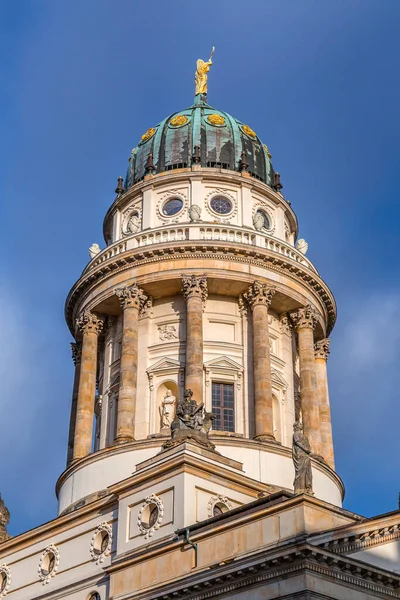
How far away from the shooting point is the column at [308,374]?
4566 cm

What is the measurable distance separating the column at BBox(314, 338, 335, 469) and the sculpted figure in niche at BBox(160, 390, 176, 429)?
7551mm

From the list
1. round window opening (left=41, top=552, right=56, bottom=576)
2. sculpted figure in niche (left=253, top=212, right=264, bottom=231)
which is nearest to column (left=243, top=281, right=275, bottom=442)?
sculpted figure in niche (left=253, top=212, right=264, bottom=231)

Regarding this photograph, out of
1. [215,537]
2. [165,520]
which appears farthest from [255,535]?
[165,520]

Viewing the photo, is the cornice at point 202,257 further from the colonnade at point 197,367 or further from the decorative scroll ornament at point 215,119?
the decorative scroll ornament at point 215,119

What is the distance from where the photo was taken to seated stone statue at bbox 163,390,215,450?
36906mm

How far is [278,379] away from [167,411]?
584cm

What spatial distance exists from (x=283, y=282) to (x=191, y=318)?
530 cm

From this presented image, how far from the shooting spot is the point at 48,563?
3984 centimetres

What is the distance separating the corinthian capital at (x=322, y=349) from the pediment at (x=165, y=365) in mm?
9045

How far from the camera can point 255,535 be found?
30.9 m

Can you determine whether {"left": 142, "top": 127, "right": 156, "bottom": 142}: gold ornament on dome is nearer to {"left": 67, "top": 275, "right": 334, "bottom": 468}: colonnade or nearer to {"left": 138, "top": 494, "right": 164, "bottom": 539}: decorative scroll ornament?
{"left": 67, "top": 275, "right": 334, "bottom": 468}: colonnade

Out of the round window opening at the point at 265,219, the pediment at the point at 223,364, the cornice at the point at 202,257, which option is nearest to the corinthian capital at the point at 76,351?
the cornice at the point at 202,257

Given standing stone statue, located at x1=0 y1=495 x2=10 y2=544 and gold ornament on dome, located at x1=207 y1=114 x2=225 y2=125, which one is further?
gold ornament on dome, located at x1=207 y1=114 x2=225 y2=125

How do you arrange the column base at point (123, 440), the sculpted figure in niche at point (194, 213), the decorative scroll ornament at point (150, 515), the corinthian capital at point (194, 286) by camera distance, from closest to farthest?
the decorative scroll ornament at point (150, 515) < the column base at point (123, 440) < the corinthian capital at point (194, 286) < the sculpted figure in niche at point (194, 213)
